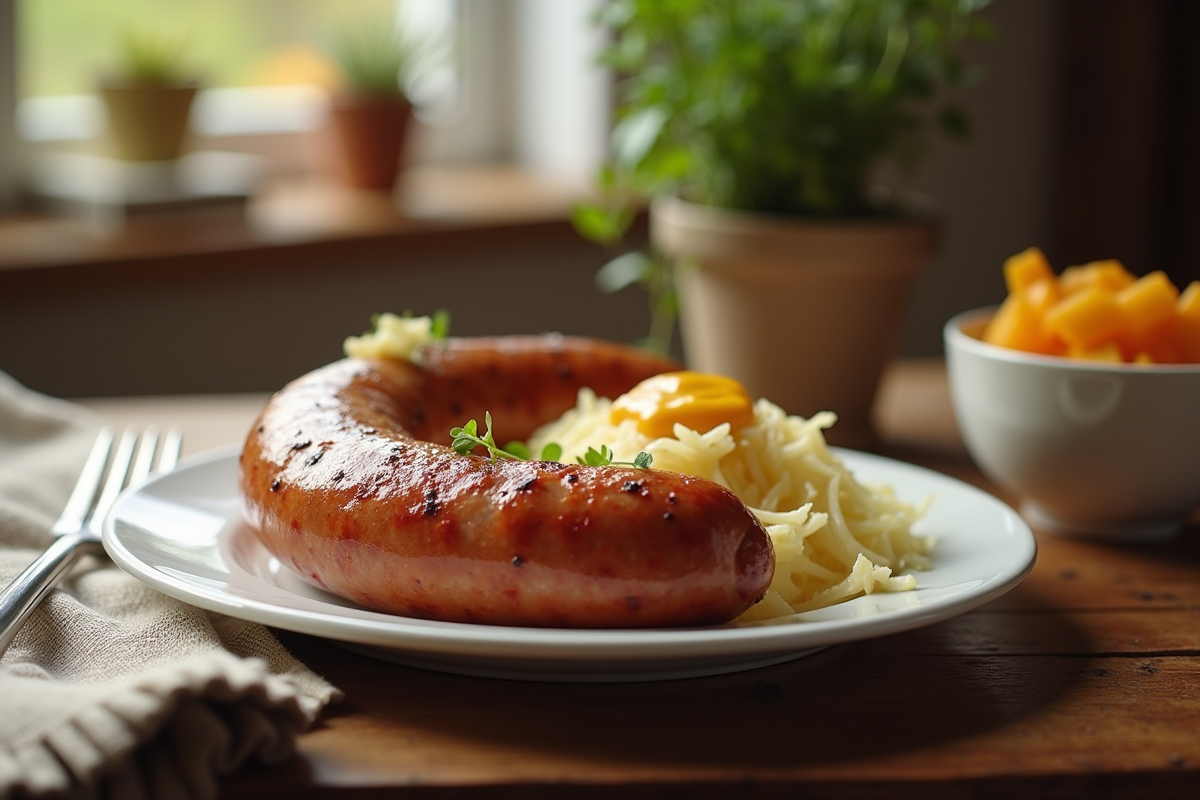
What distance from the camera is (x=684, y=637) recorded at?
38.0 inches

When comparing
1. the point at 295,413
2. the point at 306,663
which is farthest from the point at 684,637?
the point at 295,413

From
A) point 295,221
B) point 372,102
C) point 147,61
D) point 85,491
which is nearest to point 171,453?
point 85,491

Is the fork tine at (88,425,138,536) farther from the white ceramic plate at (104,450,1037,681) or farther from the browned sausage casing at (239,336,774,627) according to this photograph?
the browned sausage casing at (239,336,774,627)

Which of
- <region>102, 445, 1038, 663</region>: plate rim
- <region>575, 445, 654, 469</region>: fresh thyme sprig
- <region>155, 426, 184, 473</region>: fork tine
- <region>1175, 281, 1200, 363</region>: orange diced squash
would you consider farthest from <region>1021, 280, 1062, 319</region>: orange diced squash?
<region>155, 426, 184, 473</region>: fork tine

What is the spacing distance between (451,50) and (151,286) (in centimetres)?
122

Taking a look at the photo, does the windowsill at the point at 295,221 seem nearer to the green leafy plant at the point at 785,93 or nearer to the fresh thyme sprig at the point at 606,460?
the green leafy plant at the point at 785,93

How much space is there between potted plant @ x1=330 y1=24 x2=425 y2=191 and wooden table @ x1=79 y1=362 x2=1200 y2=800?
2.41 metres

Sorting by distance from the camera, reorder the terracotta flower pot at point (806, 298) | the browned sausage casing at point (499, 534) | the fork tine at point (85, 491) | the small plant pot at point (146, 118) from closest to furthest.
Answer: the browned sausage casing at point (499, 534), the fork tine at point (85, 491), the terracotta flower pot at point (806, 298), the small plant pot at point (146, 118)

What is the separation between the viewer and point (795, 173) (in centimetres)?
208

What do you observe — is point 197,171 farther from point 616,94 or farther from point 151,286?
point 616,94

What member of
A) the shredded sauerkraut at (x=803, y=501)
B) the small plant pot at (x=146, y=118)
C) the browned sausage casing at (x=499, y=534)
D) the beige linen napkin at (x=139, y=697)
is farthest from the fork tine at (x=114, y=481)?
the small plant pot at (x=146, y=118)

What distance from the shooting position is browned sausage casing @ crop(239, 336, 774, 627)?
1.03m

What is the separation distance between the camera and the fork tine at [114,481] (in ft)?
4.70

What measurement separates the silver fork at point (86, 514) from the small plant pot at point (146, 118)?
1362 millimetres
